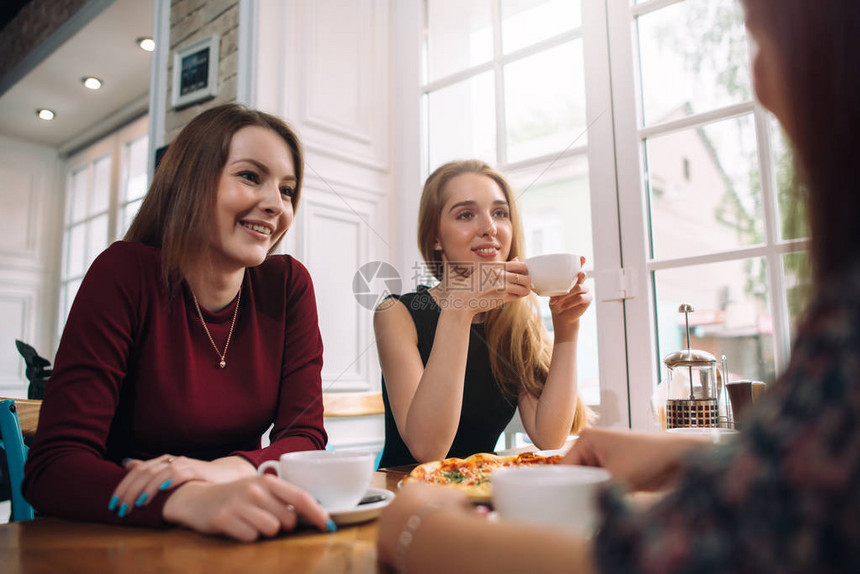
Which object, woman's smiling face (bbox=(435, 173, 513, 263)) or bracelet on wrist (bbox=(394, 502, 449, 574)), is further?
woman's smiling face (bbox=(435, 173, 513, 263))

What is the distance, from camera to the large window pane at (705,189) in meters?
1.61

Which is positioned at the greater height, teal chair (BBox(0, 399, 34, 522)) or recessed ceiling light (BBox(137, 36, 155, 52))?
recessed ceiling light (BBox(137, 36, 155, 52))

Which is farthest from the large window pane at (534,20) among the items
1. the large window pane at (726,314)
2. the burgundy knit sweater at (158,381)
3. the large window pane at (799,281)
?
the large window pane at (799,281)

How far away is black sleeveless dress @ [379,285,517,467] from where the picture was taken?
58.6 inches

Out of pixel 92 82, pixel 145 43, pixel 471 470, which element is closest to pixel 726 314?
pixel 471 470

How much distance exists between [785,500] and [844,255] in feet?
0.43

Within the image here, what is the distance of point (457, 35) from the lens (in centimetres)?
237

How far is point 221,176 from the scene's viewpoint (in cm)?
119

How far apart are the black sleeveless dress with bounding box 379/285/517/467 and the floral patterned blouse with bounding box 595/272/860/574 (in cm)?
124

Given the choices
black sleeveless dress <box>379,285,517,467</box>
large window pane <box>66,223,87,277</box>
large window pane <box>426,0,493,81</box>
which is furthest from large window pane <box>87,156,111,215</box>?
→ black sleeveless dress <box>379,285,517,467</box>

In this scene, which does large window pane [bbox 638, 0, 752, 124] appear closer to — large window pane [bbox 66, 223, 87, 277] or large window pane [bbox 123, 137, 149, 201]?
large window pane [bbox 123, 137, 149, 201]

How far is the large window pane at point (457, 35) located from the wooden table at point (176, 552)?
207 cm

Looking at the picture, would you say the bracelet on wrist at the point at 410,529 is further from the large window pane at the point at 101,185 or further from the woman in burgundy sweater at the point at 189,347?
the large window pane at the point at 101,185

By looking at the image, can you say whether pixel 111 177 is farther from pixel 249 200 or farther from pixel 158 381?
pixel 158 381
